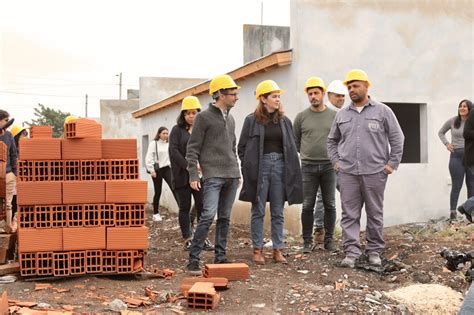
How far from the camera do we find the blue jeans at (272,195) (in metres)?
6.79

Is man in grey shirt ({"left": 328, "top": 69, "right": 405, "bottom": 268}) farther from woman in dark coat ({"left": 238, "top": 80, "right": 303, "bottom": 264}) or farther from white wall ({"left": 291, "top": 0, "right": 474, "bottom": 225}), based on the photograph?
white wall ({"left": 291, "top": 0, "right": 474, "bottom": 225})

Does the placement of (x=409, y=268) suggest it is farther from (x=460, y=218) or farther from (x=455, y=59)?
(x=455, y=59)

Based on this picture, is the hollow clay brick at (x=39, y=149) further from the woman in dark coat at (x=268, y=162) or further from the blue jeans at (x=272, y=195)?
the blue jeans at (x=272, y=195)

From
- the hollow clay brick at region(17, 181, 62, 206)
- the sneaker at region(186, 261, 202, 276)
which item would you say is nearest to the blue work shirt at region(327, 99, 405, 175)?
the sneaker at region(186, 261, 202, 276)

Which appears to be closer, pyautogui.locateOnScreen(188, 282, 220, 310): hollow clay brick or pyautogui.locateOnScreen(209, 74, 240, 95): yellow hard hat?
pyautogui.locateOnScreen(188, 282, 220, 310): hollow clay brick

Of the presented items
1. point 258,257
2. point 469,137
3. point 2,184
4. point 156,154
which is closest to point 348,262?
point 258,257

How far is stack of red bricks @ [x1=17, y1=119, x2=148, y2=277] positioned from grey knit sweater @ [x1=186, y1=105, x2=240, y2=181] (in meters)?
0.64

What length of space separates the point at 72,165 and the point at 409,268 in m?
3.79

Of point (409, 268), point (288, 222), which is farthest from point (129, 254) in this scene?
point (288, 222)

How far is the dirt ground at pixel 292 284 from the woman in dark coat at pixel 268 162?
2.45 ft

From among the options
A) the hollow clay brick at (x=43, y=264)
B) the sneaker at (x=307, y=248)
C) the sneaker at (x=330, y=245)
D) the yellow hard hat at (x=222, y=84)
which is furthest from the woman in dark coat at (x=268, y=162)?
the hollow clay brick at (x=43, y=264)

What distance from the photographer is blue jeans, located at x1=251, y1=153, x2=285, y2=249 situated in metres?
6.79

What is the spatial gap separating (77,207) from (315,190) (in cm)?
296

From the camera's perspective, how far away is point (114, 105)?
30.0 m
